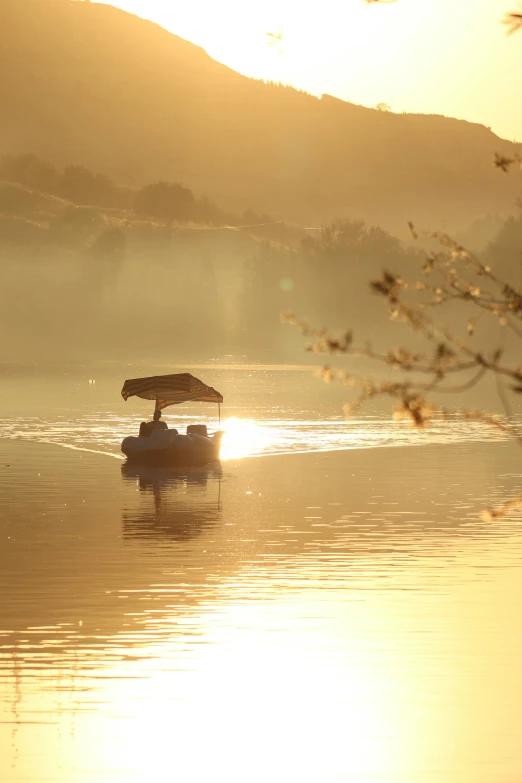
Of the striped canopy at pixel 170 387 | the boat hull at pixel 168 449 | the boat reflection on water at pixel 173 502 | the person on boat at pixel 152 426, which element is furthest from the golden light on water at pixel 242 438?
the boat reflection on water at pixel 173 502

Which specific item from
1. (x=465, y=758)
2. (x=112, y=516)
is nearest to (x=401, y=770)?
(x=465, y=758)

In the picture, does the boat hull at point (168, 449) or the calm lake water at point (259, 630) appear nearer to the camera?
the calm lake water at point (259, 630)

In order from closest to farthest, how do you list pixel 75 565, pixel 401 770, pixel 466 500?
1. pixel 401 770
2. pixel 75 565
3. pixel 466 500

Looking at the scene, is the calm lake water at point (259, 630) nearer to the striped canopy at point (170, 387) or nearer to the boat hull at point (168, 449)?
the boat hull at point (168, 449)

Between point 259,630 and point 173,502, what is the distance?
72.7 ft

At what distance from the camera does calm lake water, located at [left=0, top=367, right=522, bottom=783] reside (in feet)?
53.3

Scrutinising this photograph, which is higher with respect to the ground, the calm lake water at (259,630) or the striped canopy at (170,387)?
the striped canopy at (170,387)

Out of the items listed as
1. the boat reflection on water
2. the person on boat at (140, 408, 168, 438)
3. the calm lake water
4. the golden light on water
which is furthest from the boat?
the calm lake water

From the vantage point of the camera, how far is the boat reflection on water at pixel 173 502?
37781 millimetres

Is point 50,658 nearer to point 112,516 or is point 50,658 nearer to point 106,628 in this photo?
point 106,628

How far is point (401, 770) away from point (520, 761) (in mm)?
1349

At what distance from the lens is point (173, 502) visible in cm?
4534

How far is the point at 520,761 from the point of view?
16.0 metres

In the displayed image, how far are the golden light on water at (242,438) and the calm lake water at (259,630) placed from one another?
13.6 meters
